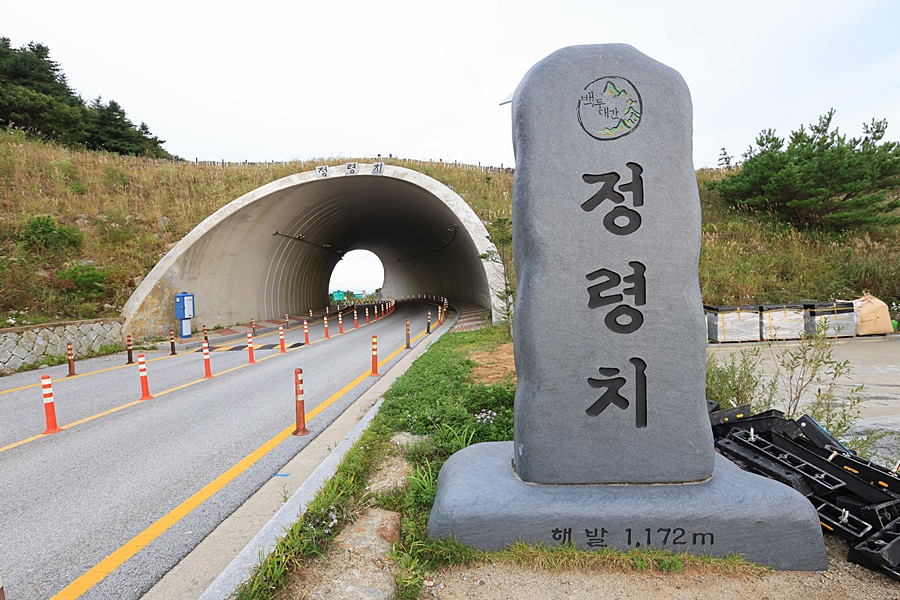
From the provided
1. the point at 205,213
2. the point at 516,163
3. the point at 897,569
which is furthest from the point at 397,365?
the point at 205,213

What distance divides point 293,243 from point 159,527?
62.0ft

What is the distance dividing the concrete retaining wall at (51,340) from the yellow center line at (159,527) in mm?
9815

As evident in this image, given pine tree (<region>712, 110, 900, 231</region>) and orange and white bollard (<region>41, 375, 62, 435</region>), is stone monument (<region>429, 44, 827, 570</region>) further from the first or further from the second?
pine tree (<region>712, 110, 900, 231</region>)

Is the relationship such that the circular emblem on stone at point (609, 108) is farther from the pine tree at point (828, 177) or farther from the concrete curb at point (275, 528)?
the pine tree at point (828, 177)

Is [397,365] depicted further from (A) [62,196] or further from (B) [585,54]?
(A) [62,196]

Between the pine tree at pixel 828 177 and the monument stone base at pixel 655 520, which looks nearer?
the monument stone base at pixel 655 520

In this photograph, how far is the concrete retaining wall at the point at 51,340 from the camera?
1112 cm

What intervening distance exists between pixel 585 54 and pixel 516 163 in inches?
36.5

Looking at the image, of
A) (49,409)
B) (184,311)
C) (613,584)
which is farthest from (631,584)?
(184,311)

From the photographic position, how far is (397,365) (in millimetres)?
10484

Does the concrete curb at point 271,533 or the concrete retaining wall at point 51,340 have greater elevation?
the concrete retaining wall at point 51,340

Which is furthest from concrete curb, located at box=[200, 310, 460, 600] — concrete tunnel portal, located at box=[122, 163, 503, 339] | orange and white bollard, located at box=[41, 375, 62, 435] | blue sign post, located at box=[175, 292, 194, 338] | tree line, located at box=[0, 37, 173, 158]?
tree line, located at box=[0, 37, 173, 158]

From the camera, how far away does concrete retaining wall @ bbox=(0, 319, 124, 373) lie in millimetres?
11117

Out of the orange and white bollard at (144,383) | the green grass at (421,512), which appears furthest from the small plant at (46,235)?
the green grass at (421,512)
